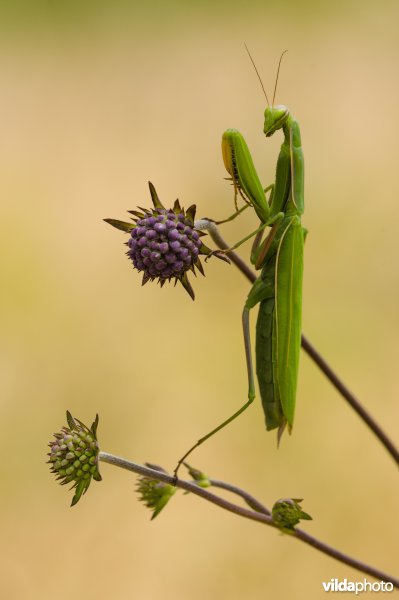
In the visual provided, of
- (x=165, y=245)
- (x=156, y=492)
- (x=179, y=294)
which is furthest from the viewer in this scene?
(x=179, y=294)

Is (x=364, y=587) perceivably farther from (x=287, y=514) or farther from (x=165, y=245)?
(x=165, y=245)

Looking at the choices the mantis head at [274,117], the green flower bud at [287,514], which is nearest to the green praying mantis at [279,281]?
the mantis head at [274,117]

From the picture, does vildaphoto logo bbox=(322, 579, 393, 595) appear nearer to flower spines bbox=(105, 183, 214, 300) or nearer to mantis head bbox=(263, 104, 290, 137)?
flower spines bbox=(105, 183, 214, 300)

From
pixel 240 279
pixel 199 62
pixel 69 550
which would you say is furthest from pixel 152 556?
pixel 199 62

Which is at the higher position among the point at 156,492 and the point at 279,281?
the point at 279,281

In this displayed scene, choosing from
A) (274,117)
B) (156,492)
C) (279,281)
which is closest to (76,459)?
(156,492)

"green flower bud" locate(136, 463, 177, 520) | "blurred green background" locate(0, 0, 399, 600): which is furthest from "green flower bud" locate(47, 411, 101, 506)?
"blurred green background" locate(0, 0, 399, 600)

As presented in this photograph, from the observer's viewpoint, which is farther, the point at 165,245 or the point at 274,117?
the point at 274,117

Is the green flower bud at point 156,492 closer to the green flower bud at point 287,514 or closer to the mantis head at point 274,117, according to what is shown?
the green flower bud at point 287,514
